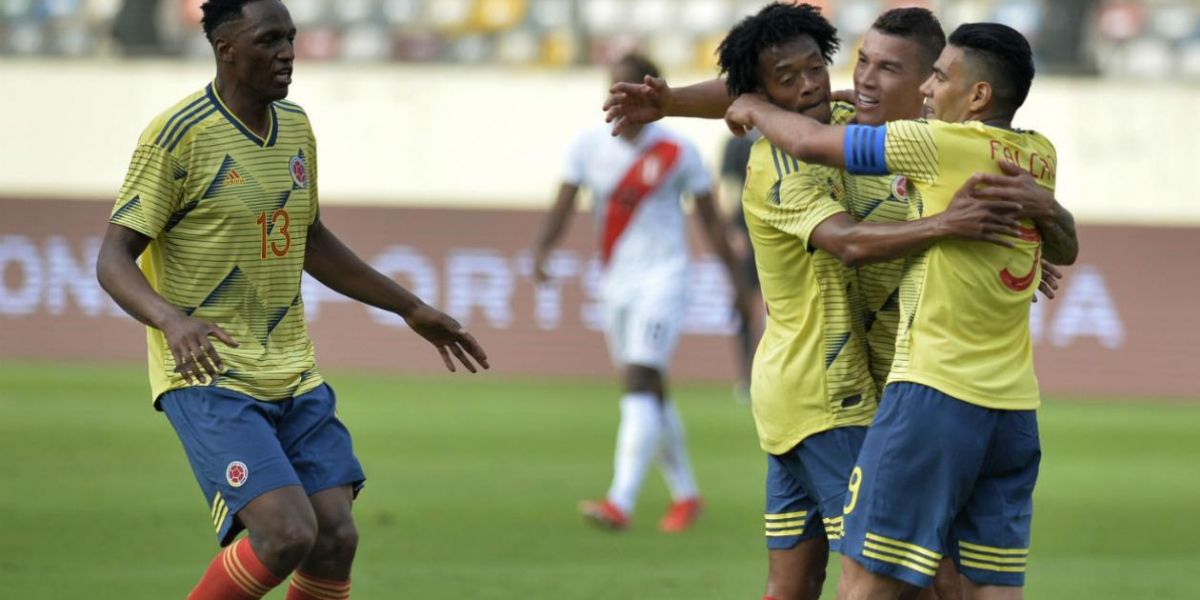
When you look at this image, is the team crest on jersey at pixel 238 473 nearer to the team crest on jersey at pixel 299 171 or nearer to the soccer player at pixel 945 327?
the team crest on jersey at pixel 299 171

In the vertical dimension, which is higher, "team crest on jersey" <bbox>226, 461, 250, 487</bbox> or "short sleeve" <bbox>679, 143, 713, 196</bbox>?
"team crest on jersey" <bbox>226, 461, 250, 487</bbox>

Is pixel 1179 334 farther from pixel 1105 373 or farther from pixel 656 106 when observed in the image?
pixel 656 106

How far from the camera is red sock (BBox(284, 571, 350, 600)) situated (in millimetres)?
5930

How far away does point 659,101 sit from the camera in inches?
235

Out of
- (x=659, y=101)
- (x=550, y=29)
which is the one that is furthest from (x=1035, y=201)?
(x=550, y=29)

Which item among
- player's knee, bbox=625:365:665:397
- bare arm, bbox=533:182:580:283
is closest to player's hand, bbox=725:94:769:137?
player's knee, bbox=625:365:665:397

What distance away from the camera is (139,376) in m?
16.8

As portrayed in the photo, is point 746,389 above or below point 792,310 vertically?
below

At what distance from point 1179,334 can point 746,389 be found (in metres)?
4.14

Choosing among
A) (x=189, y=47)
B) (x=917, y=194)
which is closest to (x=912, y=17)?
(x=917, y=194)

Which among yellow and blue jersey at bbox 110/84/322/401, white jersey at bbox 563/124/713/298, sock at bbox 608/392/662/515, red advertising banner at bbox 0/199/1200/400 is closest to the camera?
yellow and blue jersey at bbox 110/84/322/401

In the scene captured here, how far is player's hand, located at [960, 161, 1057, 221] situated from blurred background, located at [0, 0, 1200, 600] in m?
3.27

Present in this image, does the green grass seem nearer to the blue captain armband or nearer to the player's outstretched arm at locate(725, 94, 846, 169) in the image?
the player's outstretched arm at locate(725, 94, 846, 169)

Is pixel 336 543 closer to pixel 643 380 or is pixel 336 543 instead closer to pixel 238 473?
pixel 238 473
